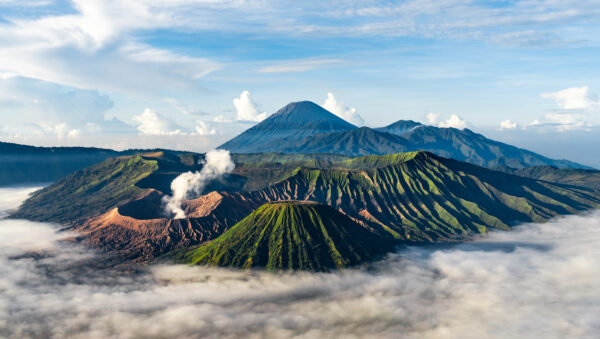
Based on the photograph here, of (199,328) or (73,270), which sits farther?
(73,270)

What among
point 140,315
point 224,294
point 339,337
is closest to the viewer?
point 339,337

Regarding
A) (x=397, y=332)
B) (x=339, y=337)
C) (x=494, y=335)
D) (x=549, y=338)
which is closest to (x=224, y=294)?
(x=339, y=337)

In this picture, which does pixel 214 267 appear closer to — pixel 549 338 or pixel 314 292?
pixel 314 292

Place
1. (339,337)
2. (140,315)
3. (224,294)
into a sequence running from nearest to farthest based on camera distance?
(339,337)
(140,315)
(224,294)

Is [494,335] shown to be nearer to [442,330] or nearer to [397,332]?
[442,330]

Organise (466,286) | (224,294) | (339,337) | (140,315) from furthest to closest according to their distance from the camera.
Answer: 1. (466,286)
2. (224,294)
3. (140,315)
4. (339,337)

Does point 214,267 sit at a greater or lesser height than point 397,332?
greater

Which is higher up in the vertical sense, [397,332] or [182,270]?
[182,270]

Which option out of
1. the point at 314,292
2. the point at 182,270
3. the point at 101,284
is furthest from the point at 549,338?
the point at 101,284

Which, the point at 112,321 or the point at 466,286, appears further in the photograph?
the point at 466,286
